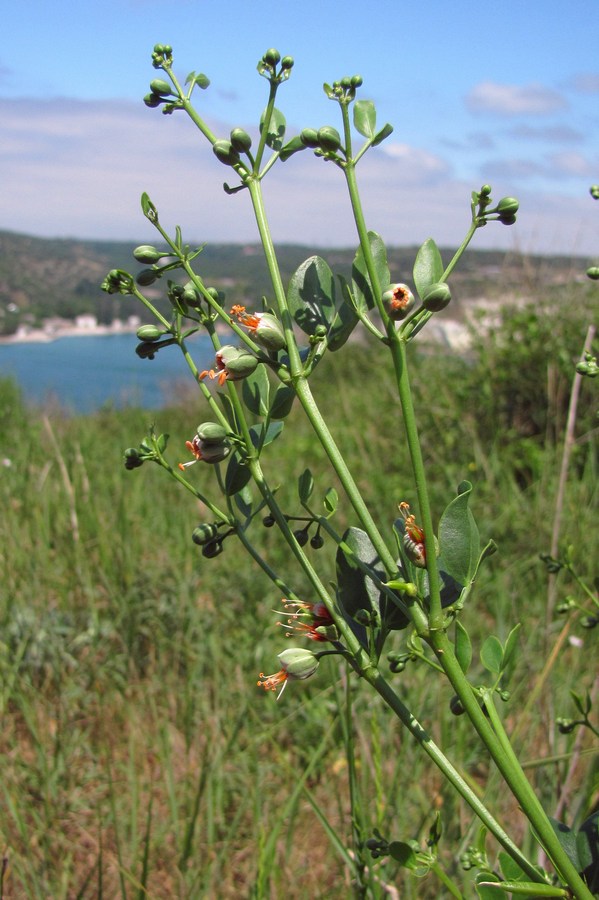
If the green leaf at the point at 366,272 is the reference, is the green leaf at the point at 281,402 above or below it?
below

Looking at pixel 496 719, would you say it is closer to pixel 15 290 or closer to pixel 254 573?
pixel 254 573

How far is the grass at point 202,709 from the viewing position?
150 centimetres

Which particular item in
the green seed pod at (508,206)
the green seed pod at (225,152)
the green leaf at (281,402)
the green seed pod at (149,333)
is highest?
the green seed pod at (225,152)

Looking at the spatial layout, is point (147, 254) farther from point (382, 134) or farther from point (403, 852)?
point (403, 852)

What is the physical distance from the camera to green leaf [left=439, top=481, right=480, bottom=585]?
0.59 meters

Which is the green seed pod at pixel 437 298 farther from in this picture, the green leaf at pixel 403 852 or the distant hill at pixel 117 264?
the distant hill at pixel 117 264

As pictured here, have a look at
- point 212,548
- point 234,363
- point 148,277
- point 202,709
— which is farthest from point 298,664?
point 202,709

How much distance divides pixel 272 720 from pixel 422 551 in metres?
1.78

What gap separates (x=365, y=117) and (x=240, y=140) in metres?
0.12

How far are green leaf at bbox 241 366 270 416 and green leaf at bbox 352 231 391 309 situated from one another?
0.13m

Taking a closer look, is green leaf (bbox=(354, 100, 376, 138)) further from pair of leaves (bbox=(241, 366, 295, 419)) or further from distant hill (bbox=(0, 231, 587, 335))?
distant hill (bbox=(0, 231, 587, 335))

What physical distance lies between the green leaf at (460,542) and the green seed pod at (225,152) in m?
0.31

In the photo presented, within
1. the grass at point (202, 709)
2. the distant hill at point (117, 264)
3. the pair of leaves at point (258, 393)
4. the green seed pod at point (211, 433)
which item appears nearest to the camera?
the green seed pod at point (211, 433)

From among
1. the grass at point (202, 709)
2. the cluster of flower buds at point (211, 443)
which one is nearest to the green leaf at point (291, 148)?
the cluster of flower buds at point (211, 443)
